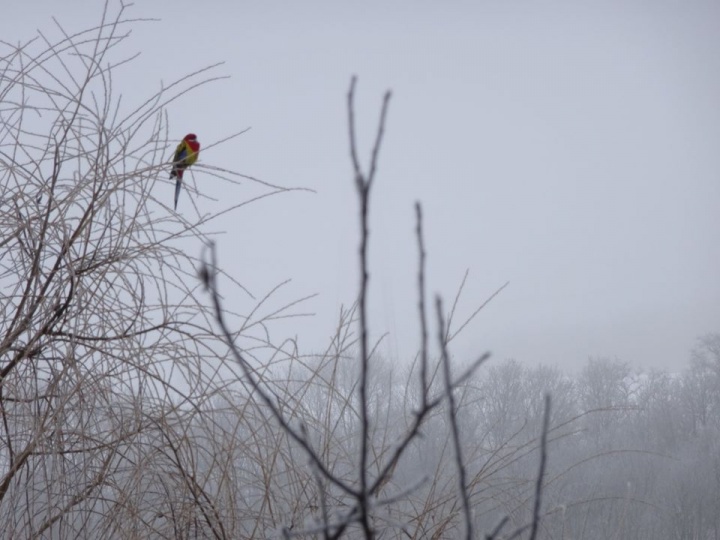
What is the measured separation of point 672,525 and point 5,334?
805 cm

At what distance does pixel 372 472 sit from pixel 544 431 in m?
0.95

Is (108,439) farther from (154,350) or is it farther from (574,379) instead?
(574,379)

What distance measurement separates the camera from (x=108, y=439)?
1.11 meters

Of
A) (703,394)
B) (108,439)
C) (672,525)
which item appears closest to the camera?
(108,439)

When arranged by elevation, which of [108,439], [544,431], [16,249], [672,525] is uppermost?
[672,525]

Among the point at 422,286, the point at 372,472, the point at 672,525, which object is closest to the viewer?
the point at 422,286

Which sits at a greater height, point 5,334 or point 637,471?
point 637,471

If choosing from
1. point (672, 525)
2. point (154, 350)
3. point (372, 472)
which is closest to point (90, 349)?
point (154, 350)

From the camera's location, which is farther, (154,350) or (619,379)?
(619,379)

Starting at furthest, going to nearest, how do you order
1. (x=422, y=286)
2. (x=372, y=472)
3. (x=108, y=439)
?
(x=372, y=472) < (x=108, y=439) < (x=422, y=286)

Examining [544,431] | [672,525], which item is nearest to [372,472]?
[544,431]

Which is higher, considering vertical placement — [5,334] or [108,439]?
[5,334]

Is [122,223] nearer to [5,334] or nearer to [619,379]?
[5,334]

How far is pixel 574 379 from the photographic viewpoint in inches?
398
